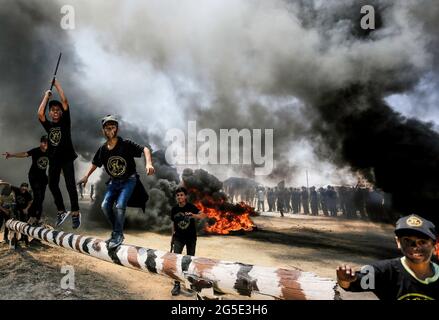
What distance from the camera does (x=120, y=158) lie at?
204 inches

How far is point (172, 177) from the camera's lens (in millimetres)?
28438

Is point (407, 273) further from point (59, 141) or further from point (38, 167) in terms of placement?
point (38, 167)

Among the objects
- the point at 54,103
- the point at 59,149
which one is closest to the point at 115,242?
the point at 59,149

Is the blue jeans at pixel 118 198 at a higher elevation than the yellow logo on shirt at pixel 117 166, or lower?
lower

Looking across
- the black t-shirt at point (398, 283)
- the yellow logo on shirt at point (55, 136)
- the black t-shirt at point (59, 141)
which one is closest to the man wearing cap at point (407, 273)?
the black t-shirt at point (398, 283)

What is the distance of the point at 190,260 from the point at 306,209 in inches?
985

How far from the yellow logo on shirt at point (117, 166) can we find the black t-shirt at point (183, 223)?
2.15 meters

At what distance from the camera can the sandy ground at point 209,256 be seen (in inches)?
295

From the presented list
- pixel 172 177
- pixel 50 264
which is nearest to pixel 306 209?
pixel 172 177

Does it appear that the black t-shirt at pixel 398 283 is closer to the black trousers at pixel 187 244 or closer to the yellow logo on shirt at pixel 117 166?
the yellow logo on shirt at pixel 117 166

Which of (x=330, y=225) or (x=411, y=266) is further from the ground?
(x=411, y=266)
